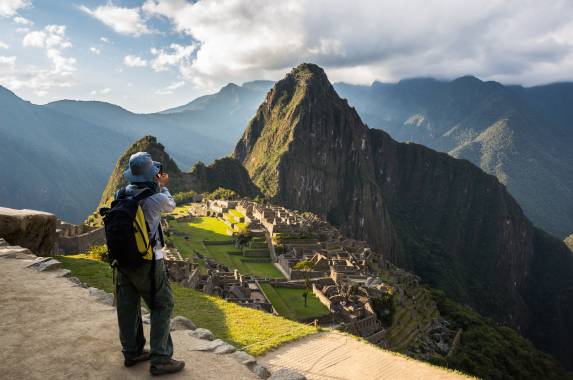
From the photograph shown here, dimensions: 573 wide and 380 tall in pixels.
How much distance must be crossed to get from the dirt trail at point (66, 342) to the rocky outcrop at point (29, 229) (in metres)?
4.11

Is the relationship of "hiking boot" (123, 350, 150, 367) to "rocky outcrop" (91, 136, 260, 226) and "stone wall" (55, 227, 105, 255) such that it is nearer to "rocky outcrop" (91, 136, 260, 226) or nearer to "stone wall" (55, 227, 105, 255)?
"stone wall" (55, 227, 105, 255)

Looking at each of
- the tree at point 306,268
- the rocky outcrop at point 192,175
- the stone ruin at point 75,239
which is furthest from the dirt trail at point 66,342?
the rocky outcrop at point 192,175

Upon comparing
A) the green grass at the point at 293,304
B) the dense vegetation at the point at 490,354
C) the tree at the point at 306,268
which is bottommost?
the dense vegetation at the point at 490,354

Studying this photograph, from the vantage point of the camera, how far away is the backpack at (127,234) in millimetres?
4758

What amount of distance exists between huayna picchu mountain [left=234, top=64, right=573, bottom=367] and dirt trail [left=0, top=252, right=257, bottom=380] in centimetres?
10789

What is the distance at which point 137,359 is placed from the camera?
200 inches

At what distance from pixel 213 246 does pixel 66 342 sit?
3617 centimetres

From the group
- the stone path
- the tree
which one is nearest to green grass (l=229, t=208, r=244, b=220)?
the tree

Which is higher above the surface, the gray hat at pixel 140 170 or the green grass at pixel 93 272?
the gray hat at pixel 140 170

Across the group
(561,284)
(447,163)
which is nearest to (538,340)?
(561,284)

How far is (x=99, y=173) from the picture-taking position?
195 meters

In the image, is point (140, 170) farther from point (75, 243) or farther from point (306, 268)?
point (306, 268)

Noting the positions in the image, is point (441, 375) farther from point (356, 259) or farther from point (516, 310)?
point (516, 310)

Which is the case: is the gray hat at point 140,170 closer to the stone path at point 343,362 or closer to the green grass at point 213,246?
the stone path at point 343,362
